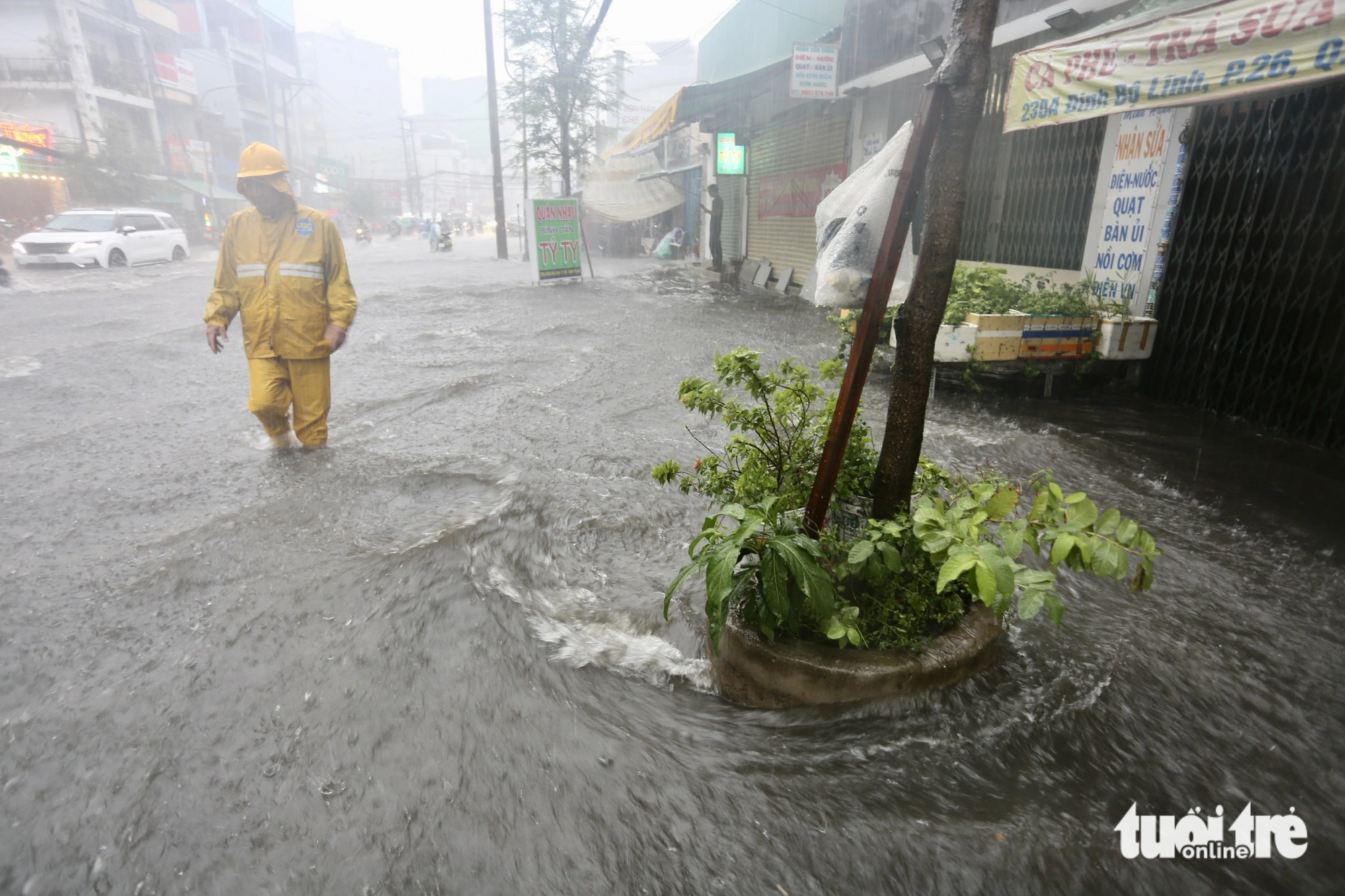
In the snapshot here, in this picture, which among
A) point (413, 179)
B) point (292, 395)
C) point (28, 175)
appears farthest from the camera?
point (413, 179)

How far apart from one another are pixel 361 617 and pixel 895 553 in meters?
2.41

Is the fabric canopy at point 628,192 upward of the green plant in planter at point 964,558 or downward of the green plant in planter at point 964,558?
upward

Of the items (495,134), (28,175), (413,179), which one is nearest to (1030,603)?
(495,134)

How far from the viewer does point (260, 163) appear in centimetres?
481

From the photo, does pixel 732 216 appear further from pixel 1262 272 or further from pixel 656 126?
pixel 1262 272

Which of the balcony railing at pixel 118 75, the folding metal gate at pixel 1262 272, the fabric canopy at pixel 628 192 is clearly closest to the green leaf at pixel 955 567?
the folding metal gate at pixel 1262 272

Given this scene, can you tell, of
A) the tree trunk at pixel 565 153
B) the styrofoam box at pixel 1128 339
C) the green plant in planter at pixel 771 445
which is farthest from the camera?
the tree trunk at pixel 565 153

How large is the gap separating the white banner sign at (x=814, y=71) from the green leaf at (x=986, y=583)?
41.2 ft

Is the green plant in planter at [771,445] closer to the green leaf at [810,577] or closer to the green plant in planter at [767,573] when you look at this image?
the green plant in planter at [767,573]

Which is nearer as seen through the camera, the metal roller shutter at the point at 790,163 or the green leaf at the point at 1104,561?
the green leaf at the point at 1104,561

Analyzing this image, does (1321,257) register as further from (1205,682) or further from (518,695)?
(518,695)

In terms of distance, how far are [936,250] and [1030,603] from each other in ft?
3.96

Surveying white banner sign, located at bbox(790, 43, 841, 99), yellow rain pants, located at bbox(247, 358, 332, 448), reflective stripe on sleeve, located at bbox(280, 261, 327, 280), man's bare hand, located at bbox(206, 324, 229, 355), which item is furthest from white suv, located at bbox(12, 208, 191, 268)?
reflective stripe on sleeve, located at bbox(280, 261, 327, 280)

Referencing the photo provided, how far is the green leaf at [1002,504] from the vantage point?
246 cm
